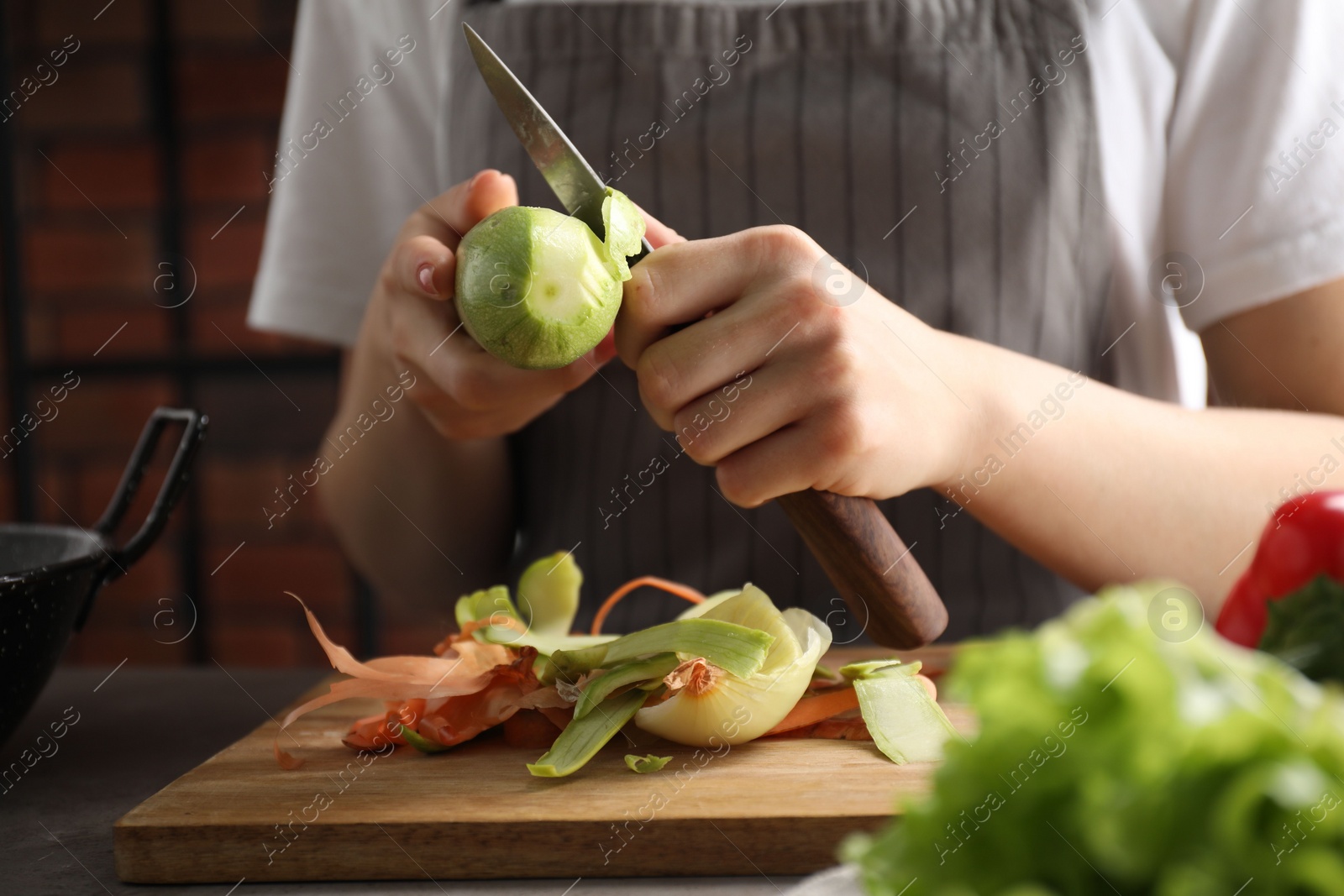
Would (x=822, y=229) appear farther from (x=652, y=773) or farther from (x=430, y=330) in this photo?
(x=652, y=773)

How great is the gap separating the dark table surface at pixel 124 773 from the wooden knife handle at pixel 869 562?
8.1 inches

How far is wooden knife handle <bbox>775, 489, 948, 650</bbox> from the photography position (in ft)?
2.17

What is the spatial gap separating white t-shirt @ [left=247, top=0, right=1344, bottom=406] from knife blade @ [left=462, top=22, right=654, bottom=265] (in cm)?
41

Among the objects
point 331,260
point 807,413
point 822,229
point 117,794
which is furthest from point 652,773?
point 331,260

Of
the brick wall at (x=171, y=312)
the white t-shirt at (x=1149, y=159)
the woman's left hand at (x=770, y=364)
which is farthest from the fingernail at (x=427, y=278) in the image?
the brick wall at (x=171, y=312)

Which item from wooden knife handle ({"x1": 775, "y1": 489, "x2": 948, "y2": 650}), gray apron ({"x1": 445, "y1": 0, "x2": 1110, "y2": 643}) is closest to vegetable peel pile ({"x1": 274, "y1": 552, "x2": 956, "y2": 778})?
wooden knife handle ({"x1": 775, "y1": 489, "x2": 948, "y2": 650})

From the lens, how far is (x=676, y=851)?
1.76 ft

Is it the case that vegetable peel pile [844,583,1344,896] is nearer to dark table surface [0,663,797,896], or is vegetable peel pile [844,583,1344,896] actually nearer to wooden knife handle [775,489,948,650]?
dark table surface [0,663,797,896]

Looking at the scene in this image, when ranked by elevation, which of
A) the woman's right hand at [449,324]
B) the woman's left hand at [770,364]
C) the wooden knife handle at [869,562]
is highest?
the woman's right hand at [449,324]

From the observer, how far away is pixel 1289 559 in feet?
1.41

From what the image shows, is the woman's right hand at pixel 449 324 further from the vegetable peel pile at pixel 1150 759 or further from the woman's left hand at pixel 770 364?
the vegetable peel pile at pixel 1150 759

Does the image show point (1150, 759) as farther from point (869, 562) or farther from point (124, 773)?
point (124, 773)

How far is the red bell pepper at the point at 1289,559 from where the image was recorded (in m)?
0.42

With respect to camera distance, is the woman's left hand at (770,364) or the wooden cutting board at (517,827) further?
the woman's left hand at (770,364)
